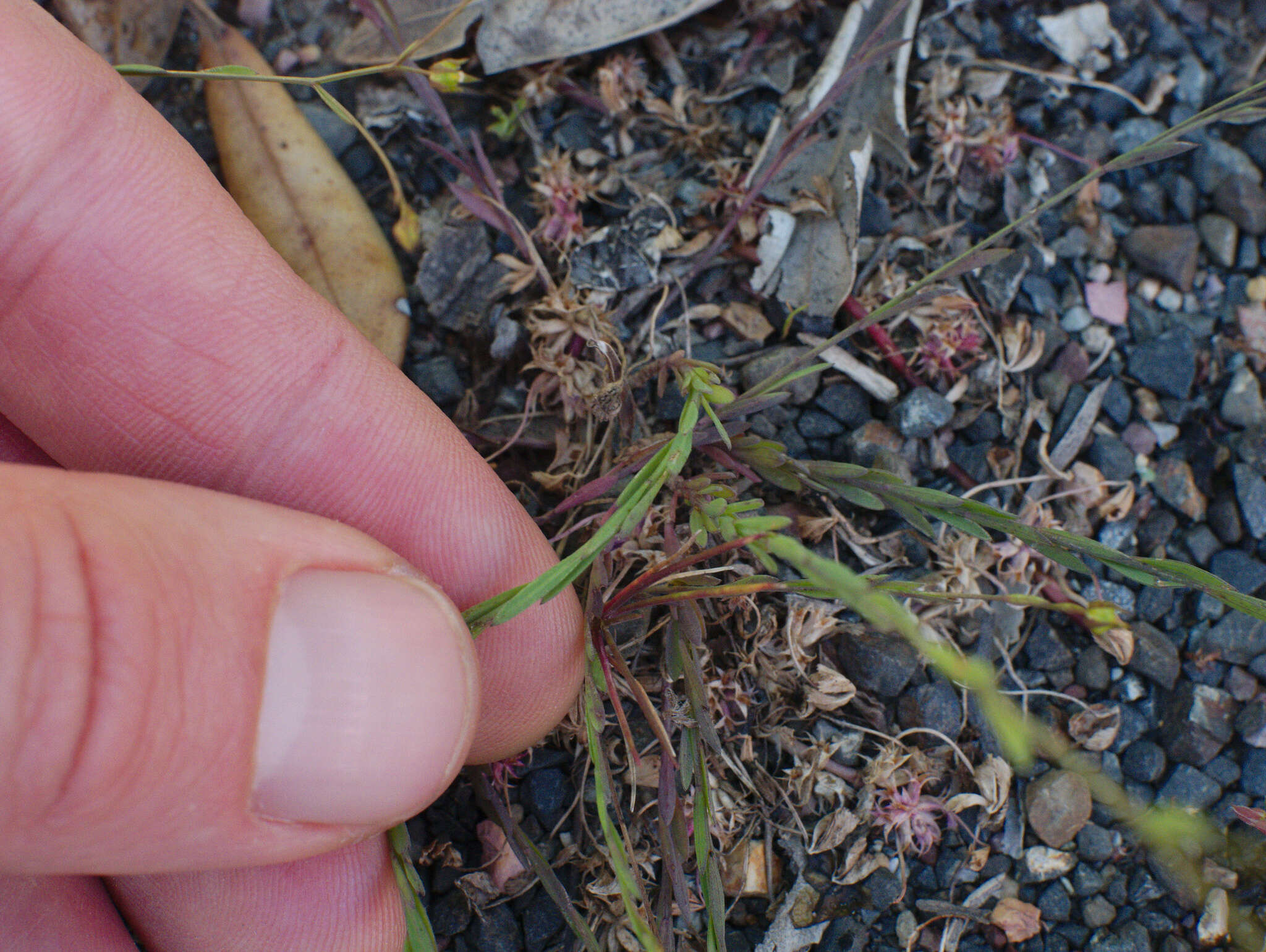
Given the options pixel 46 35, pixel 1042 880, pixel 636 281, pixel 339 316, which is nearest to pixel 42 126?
pixel 46 35

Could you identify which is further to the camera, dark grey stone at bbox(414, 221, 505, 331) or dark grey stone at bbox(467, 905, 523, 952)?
dark grey stone at bbox(414, 221, 505, 331)

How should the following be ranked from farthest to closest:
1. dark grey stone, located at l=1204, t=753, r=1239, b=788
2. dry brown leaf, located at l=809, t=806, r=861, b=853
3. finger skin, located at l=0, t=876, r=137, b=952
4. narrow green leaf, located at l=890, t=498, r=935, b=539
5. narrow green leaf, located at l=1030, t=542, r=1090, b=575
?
dark grey stone, located at l=1204, t=753, r=1239, b=788 < dry brown leaf, located at l=809, t=806, r=861, b=853 < finger skin, located at l=0, t=876, r=137, b=952 < narrow green leaf, located at l=890, t=498, r=935, b=539 < narrow green leaf, located at l=1030, t=542, r=1090, b=575

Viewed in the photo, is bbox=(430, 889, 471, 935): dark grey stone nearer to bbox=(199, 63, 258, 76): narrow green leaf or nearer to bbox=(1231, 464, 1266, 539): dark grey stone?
bbox=(199, 63, 258, 76): narrow green leaf

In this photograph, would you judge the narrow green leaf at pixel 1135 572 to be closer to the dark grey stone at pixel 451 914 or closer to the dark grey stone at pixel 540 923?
the dark grey stone at pixel 540 923

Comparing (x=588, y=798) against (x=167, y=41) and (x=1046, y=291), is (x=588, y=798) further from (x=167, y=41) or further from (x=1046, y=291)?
(x=167, y=41)

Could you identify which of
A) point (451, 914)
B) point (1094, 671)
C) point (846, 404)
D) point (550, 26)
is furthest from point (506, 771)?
point (550, 26)

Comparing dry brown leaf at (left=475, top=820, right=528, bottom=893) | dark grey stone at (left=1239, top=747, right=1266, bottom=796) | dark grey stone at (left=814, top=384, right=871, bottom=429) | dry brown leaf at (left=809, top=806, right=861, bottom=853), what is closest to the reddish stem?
dark grey stone at (left=814, top=384, right=871, bottom=429)

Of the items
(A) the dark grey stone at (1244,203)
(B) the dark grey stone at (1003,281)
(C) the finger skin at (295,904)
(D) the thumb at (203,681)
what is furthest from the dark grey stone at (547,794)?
(A) the dark grey stone at (1244,203)
